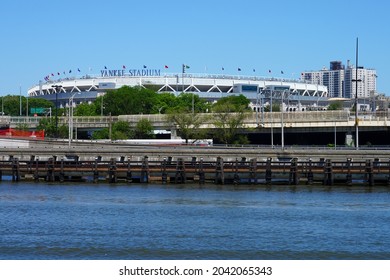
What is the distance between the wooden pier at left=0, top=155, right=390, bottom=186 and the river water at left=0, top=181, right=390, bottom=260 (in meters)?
3.62

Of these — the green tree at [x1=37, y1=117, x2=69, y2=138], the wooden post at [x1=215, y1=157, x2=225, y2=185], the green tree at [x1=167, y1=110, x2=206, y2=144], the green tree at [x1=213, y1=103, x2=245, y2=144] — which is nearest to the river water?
the wooden post at [x1=215, y1=157, x2=225, y2=185]

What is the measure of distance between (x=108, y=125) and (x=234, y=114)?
26198mm

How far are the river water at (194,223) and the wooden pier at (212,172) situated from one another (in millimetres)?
3622

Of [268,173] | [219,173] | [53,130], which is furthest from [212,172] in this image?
[53,130]

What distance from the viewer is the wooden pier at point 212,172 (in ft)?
276

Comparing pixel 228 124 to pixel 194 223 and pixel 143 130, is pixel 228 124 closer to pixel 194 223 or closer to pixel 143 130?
pixel 143 130

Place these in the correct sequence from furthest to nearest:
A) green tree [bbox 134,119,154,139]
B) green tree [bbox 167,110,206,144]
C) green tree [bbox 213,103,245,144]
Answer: green tree [bbox 134,119,154,139]
green tree [bbox 167,110,206,144]
green tree [bbox 213,103,245,144]

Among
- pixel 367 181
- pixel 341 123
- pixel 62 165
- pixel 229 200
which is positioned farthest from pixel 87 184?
pixel 341 123

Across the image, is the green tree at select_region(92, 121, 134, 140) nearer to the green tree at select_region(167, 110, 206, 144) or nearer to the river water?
the green tree at select_region(167, 110, 206, 144)

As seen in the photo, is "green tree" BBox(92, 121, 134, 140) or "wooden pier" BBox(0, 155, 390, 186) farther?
"green tree" BBox(92, 121, 134, 140)

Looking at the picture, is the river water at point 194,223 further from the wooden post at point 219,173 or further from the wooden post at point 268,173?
the wooden post at point 219,173

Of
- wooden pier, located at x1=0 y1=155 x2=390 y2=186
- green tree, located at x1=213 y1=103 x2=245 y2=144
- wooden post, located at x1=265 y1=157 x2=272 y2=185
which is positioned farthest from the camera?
green tree, located at x1=213 y1=103 x2=245 y2=144

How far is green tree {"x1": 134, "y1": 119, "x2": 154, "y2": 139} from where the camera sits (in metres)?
165

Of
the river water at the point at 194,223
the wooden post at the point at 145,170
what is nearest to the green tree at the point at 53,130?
the wooden post at the point at 145,170
